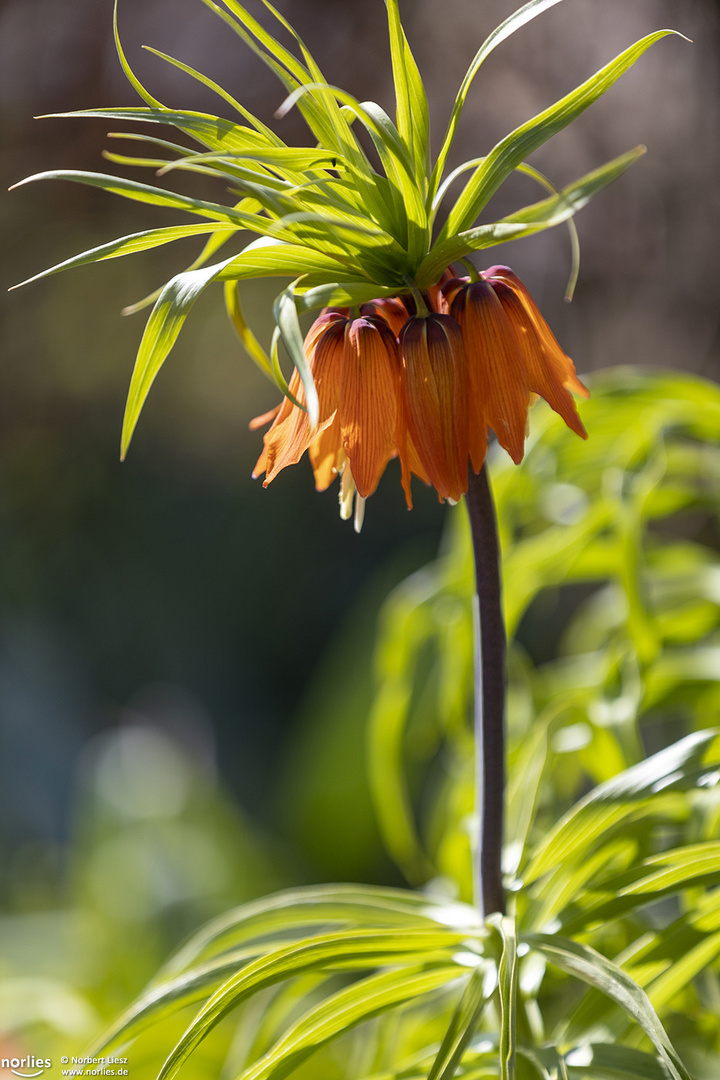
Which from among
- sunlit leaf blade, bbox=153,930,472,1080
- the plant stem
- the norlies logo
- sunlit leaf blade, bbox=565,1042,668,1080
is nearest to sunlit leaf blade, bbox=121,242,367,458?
the plant stem

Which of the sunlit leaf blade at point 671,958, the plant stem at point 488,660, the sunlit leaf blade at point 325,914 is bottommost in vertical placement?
the sunlit leaf blade at point 671,958

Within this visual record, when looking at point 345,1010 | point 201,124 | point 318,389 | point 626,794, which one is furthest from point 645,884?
point 201,124

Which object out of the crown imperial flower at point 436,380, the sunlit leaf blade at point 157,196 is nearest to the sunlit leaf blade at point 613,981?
the crown imperial flower at point 436,380

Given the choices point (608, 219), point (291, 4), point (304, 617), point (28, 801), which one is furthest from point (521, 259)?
point (28, 801)

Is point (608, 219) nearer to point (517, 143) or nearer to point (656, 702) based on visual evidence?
point (656, 702)

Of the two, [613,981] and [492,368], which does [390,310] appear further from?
[613,981]

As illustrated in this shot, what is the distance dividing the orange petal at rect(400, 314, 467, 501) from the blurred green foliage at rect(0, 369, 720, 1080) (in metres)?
0.18

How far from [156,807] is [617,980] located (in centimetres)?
114

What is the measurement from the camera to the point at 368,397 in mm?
295

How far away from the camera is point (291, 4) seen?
1862 millimetres

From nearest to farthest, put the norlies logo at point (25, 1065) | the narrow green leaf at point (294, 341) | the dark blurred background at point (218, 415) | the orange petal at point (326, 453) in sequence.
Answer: the narrow green leaf at point (294, 341)
the orange petal at point (326, 453)
the norlies logo at point (25, 1065)
the dark blurred background at point (218, 415)

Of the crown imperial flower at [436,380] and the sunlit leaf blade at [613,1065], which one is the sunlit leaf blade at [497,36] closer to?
the crown imperial flower at [436,380]

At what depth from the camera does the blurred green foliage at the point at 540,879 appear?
1.13ft

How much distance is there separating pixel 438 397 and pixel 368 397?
3cm
